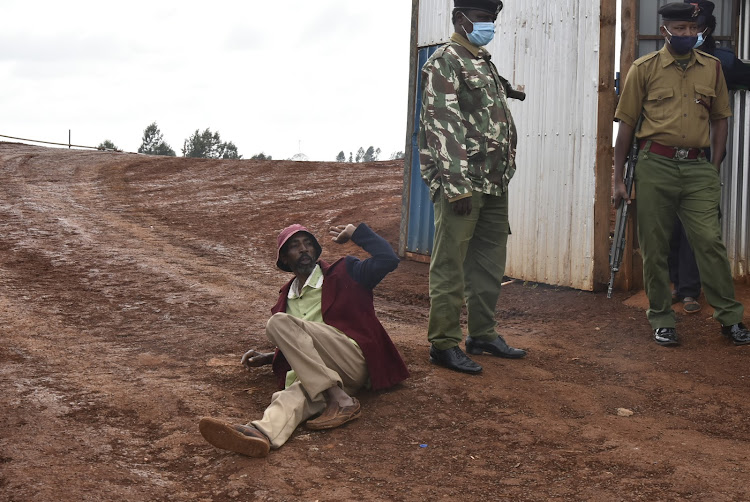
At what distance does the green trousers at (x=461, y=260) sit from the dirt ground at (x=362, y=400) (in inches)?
12.0

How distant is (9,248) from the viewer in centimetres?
914

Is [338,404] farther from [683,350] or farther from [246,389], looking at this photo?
[683,350]

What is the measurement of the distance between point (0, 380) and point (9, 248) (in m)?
5.07

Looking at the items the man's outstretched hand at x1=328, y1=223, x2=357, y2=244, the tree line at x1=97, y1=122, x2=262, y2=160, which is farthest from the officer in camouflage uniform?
the tree line at x1=97, y1=122, x2=262, y2=160

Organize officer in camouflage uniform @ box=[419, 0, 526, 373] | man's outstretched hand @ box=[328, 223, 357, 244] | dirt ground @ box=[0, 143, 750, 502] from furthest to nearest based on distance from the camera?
officer in camouflage uniform @ box=[419, 0, 526, 373] → man's outstretched hand @ box=[328, 223, 357, 244] → dirt ground @ box=[0, 143, 750, 502]

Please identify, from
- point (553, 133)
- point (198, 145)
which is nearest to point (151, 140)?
point (198, 145)

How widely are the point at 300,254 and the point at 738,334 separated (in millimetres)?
3028

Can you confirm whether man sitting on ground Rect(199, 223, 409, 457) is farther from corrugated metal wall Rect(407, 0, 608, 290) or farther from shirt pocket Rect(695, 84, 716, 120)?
corrugated metal wall Rect(407, 0, 608, 290)

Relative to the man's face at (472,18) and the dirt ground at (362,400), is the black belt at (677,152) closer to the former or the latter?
the dirt ground at (362,400)

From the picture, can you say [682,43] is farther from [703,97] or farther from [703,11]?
[703,11]

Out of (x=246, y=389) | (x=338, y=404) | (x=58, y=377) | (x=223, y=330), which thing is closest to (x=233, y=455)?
(x=338, y=404)

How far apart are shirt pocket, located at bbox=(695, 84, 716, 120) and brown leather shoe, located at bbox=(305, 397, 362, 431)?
9.95 feet

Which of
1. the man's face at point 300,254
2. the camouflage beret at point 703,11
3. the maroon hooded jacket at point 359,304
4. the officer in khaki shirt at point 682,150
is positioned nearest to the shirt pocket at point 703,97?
the officer in khaki shirt at point 682,150

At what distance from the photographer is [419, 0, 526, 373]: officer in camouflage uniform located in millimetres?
4664
